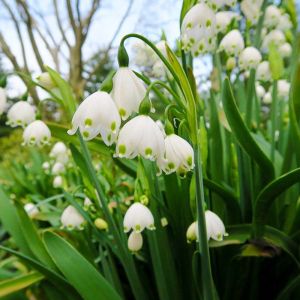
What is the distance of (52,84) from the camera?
1.11 m

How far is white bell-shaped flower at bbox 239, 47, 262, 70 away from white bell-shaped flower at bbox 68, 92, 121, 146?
0.78m

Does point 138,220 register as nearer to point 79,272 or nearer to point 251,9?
point 79,272

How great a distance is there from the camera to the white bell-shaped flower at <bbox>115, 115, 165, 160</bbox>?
71cm

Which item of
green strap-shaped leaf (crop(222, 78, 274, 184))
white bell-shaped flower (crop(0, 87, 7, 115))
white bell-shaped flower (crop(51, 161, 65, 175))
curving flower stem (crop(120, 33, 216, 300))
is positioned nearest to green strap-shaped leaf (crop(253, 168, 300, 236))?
green strap-shaped leaf (crop(222, 78, 274, 184))

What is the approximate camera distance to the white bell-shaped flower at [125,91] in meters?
0.75

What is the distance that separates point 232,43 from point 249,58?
0.08m

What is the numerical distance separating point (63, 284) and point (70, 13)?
7.66m

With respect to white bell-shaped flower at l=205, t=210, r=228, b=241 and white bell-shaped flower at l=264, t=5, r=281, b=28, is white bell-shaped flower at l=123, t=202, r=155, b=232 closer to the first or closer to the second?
white bell-shaped flower at l=205, t=210, r=228, b=241

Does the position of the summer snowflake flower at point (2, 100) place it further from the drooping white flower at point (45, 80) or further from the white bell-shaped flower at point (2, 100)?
the drooping white flower at point (45, 80)

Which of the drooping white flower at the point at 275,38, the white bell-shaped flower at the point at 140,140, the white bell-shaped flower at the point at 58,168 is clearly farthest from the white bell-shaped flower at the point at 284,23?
the white bell-shaped flower at the point at 58,168

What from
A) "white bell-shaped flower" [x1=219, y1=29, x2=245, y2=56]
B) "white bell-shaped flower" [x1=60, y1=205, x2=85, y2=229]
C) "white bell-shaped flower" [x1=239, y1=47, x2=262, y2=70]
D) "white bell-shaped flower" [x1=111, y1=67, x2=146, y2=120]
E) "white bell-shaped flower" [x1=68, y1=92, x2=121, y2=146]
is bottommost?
"white bell-shaped flower" [x1=60, y1=205, x2=85, y2=229]

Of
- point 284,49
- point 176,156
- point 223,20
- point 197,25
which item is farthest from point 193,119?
point 284,49

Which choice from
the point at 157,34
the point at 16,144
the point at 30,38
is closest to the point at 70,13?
the point at 30,38

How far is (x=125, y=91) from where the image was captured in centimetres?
75
